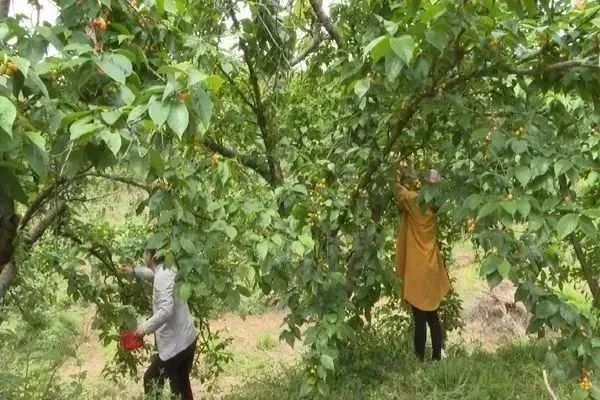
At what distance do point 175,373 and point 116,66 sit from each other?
9.57 feet

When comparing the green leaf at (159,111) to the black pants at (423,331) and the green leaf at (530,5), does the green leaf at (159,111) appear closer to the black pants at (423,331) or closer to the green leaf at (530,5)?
the green leaf at (530,5)

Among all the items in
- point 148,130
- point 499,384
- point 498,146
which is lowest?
point 499,384

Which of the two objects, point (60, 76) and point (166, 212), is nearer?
point (60, 76)

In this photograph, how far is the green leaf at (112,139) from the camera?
145 cm

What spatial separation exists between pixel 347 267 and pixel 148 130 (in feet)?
9.14

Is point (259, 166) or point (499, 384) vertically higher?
point (259, 166)

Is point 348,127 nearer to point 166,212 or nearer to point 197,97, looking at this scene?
point 166,212

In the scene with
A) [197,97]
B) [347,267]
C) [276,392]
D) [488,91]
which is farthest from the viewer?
[276,392]

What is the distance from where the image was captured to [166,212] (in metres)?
2.40

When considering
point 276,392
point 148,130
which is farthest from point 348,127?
point 148,130

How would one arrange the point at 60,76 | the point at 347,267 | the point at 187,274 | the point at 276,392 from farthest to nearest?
the point at 276,392 → the point at 347,267 → the point at 187,274 → the point at 60,76

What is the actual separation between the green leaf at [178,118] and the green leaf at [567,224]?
1.33 m

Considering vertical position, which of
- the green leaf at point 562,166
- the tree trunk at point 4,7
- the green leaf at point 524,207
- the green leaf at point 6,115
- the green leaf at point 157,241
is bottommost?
the green leaf at point 524,207

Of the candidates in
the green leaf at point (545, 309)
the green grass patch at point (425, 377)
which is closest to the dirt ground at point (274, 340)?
the green grass patch at point (425, 377)
